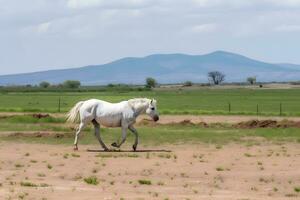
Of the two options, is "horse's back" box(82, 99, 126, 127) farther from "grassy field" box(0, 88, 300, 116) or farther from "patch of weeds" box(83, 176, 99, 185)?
"grassy field" box(0, 88, 300, 116)

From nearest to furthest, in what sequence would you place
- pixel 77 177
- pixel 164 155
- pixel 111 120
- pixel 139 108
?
1. pixel 77 177
2. pixel 164 155
3. pixel 111 120
4. pixel 139 108

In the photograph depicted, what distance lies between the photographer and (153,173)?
19000 millimetres

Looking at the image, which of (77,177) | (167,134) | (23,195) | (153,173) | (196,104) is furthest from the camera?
(196,104)

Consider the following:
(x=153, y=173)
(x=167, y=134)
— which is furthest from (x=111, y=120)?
(x=167, y=134)

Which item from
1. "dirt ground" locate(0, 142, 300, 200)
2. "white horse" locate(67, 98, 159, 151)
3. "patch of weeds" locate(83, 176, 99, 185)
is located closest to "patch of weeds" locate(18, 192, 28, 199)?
"dirt ground" locate(0, 142, 300, 200)

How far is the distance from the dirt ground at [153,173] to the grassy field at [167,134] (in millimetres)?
4002

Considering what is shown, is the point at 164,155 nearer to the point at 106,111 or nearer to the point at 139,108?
the point at 139,108

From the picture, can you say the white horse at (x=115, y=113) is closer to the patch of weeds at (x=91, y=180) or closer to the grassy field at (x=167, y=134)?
the grassy field at (x=167, y=134)

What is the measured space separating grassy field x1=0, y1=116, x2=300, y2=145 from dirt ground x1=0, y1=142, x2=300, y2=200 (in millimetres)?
4002

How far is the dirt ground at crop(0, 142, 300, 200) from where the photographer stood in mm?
15609

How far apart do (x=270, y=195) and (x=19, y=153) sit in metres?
11.3

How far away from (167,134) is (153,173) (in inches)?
568

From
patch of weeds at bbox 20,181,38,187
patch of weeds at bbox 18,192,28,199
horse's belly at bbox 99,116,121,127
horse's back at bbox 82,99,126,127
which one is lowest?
patch of weeds at bbox 20,181,38,187

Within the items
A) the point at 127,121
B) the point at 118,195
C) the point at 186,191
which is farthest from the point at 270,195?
the point at 127,121
